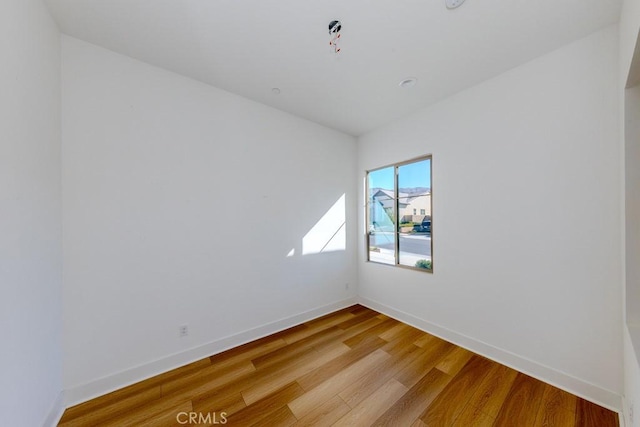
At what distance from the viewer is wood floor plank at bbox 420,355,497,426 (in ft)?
4.97

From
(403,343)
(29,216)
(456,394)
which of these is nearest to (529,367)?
(456,394)

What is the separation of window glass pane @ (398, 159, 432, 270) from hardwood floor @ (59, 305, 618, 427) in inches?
39.2

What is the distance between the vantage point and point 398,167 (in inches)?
121

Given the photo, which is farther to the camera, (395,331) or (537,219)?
(395,331)

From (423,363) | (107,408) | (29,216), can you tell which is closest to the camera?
(29,216)

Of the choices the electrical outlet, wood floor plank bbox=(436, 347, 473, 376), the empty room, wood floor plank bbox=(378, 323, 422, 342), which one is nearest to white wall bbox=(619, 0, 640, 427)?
the empty room

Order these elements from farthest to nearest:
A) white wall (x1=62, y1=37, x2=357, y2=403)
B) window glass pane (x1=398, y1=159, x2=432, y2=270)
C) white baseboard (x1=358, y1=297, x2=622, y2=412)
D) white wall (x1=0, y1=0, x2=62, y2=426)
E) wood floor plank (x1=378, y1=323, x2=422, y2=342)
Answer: window glass pane (x1=398, y1=159, x2=432, y2=270) → wood floor plank (x1=378, y1=323, x2=422, y2=342) → white wall (x1=62, y1=37, x2=357, y2=403) → white baseboard (x1=358, y1=297, x2=622, y2=412) → white wall (x1=0, y1=0, x2=62, y2=426)

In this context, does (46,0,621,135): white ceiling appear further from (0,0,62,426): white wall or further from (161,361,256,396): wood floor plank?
(161,361,256,396): wood floor plank

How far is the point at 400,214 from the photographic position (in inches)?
121

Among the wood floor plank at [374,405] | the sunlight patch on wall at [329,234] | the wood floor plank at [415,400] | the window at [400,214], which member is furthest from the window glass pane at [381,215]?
the wood floor plank at [374,405]

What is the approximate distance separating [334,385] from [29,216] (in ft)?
7.53

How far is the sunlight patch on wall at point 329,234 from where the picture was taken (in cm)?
301

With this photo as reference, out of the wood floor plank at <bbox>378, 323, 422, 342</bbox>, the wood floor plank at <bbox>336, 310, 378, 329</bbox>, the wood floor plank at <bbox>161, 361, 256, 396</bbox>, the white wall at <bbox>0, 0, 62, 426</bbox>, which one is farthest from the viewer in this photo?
the wood floor plank at <bbox>336, 310, 378, 329</bbox>

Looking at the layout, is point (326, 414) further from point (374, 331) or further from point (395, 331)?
point (395, 331)
